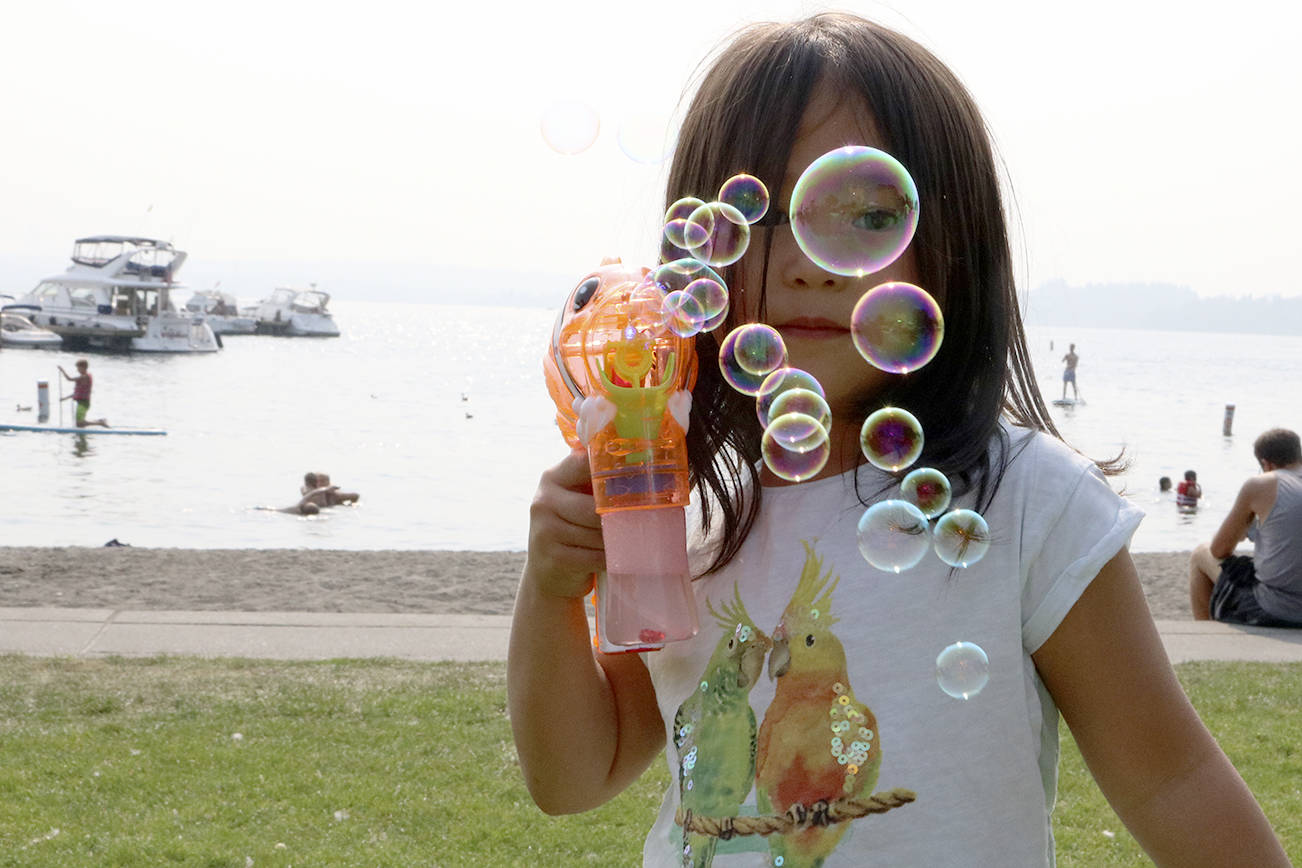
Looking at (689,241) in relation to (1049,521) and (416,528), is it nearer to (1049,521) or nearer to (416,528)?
(1049,521)

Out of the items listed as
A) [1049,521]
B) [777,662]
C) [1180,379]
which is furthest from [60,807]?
[1180,379]

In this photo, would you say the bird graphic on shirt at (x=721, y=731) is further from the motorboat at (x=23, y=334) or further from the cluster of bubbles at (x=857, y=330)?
the motorboat at (x=23, y=334)

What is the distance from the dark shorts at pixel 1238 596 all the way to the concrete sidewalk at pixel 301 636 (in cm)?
13

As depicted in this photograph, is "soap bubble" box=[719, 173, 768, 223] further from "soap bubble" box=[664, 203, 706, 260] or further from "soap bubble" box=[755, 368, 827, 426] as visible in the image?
"soap bubble" box=[755, 368, 827, 426]

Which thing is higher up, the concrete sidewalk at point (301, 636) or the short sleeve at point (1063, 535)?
the short sleeve at point (1063, 535)

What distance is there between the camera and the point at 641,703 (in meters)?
1.83

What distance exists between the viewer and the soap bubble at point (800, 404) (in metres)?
1.65

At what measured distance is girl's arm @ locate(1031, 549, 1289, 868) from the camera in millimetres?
1396

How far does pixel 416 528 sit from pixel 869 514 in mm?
15176

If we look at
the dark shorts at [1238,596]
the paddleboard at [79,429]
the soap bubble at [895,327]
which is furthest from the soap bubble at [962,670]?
the paddleboard at [79,429]

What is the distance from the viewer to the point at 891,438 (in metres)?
1.65

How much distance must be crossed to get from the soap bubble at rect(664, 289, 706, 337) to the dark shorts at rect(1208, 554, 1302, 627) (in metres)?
7.27

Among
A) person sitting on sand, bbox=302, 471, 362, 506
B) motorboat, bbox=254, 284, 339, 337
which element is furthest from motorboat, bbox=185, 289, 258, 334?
person sitting on sand, bbox=302, 471, 362, 506

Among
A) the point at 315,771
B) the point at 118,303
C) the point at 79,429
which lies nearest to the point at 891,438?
the point at 315,771
